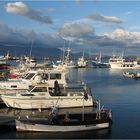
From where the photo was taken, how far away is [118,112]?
129 feet

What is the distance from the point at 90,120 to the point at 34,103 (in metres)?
9.82

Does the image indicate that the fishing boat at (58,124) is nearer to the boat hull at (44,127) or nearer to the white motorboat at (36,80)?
the boat hull at (44,127)

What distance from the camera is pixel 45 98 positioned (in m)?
38.5

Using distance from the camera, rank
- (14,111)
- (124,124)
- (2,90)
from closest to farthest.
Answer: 1. (124,124)
2. (14,111)
3. (2,90)

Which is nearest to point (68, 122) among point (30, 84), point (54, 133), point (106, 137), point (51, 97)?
point (54, 133)

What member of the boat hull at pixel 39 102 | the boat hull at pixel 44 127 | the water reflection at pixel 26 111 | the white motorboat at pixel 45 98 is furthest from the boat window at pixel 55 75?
the boat hull at pixel 44 127

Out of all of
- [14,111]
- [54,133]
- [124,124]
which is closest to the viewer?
[54,133]

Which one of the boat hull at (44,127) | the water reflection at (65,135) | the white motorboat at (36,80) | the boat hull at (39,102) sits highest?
the white motorboat at (36,80)

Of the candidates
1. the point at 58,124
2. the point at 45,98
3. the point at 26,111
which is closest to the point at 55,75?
the point at 45,98

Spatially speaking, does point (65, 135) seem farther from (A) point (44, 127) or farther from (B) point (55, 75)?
(B) point (55, 75)

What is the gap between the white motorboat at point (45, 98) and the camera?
38.4 m

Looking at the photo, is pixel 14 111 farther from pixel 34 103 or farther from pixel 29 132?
pixel 29 132

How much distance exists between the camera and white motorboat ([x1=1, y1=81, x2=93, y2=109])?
3844 cm

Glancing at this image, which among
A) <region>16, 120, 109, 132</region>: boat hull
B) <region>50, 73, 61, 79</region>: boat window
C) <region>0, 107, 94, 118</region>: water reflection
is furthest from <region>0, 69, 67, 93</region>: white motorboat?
<region>16, 120, 109, 132</region>: boat hull
